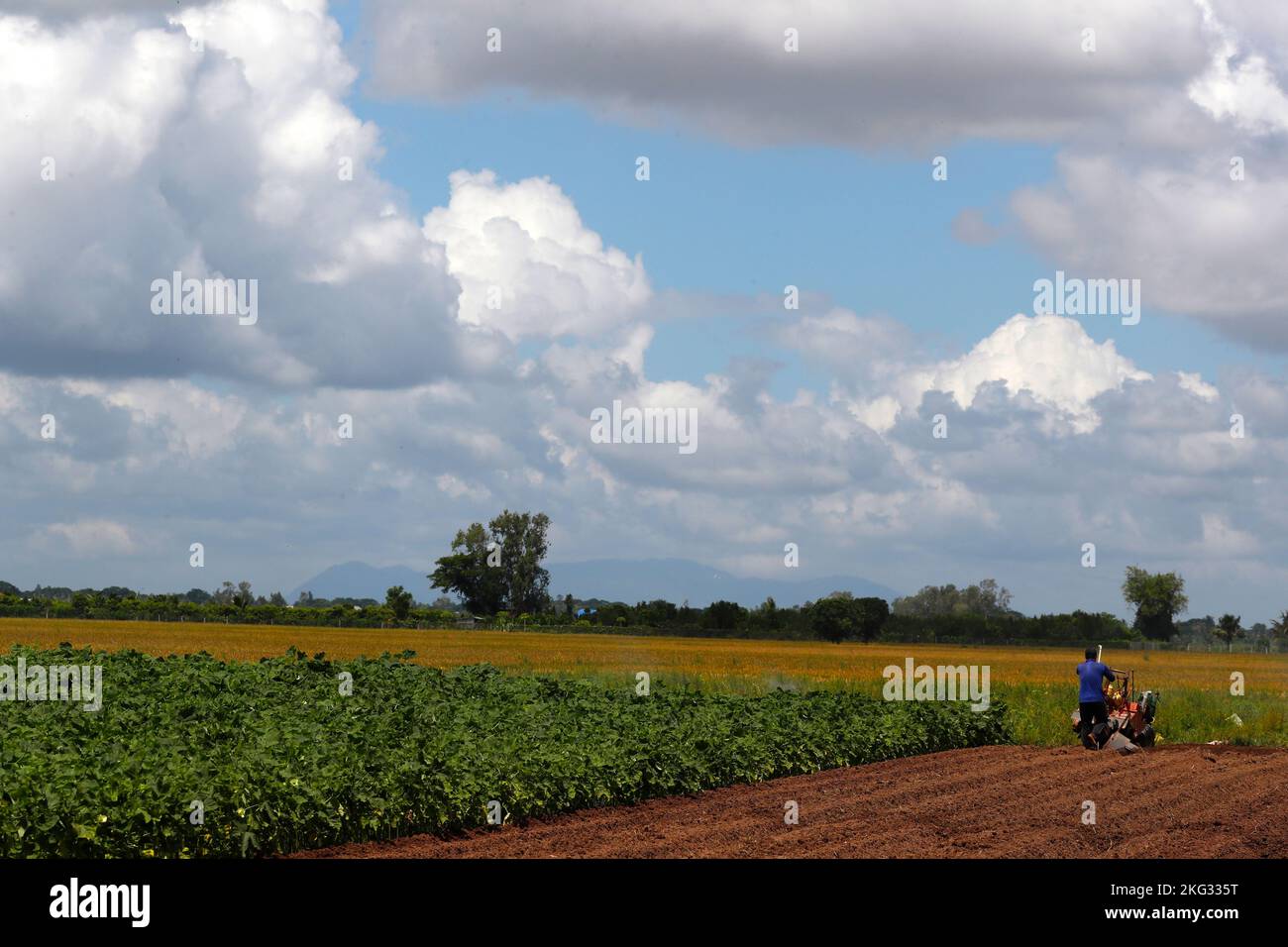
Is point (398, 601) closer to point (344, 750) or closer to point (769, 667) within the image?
point (769, 667)

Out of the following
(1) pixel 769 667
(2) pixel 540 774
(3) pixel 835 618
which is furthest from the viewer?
(3) pixel 835 618

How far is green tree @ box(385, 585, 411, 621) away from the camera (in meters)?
133

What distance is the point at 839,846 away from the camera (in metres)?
15.9

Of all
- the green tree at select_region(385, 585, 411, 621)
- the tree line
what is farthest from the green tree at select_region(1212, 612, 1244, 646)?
the green tree at select_region(385, 585, 411, 621)

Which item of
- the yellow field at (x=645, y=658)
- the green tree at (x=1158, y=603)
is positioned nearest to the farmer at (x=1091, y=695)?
the yellow field at (x=645, y=658)

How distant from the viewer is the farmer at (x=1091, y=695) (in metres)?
26.5

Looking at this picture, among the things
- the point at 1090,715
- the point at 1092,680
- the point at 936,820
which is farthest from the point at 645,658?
the point at 936,820

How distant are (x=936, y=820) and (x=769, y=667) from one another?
46232 millimetres

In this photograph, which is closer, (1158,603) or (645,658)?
(645,658)

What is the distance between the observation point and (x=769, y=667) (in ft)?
211
